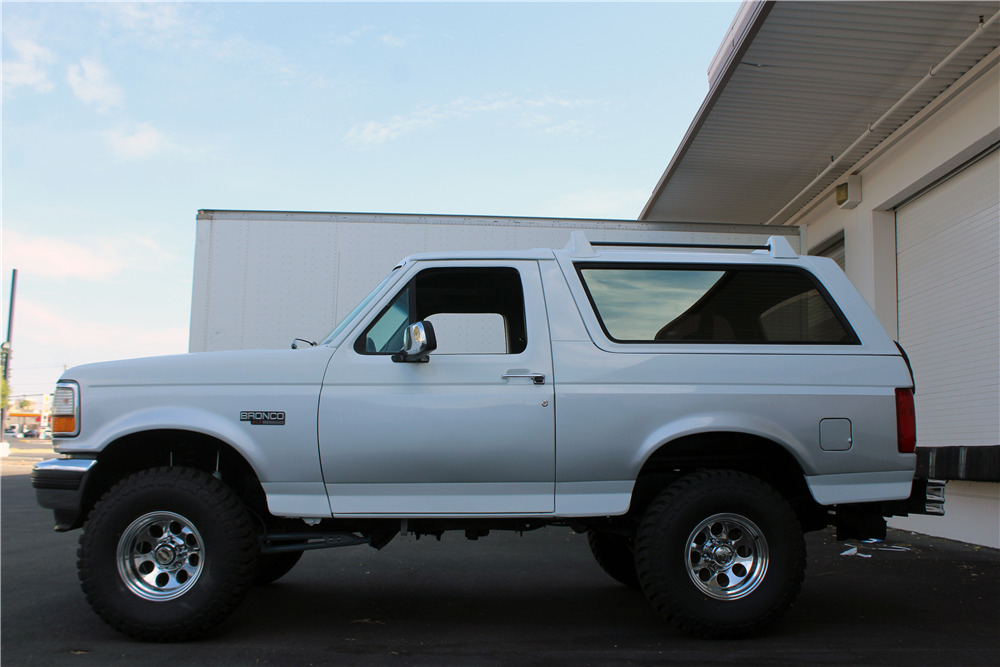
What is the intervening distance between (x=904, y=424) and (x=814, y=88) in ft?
17.8

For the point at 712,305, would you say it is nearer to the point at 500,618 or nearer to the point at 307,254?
the point at 500,618

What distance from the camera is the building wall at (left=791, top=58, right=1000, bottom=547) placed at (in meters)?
7.62

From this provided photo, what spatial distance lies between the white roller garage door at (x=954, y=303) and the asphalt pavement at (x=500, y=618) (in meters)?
1.60

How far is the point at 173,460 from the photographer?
4477 millimetres

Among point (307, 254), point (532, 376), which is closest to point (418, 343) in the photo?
point (532, 376)

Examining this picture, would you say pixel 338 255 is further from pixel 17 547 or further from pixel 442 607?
pixel 442 607

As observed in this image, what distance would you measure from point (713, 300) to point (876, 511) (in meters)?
1.49

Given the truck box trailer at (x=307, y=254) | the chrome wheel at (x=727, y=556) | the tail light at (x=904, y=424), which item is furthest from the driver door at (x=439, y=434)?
the truck box trailer at (x=307, y=254)

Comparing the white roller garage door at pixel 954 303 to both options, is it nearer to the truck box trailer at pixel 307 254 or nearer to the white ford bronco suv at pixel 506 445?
the truck box trailer at pixel 307 254

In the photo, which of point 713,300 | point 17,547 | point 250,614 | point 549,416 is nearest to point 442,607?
point 250,614

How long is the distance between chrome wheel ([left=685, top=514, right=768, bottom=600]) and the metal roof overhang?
5013 mm

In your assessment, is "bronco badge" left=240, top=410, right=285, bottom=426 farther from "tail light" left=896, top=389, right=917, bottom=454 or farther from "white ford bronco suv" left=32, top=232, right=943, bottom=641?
"tail light" left=896, top=389, right=917, bottom=454

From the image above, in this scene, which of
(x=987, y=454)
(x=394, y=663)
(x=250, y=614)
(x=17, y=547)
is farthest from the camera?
(x=17, y=547)

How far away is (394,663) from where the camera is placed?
364 centimetres
